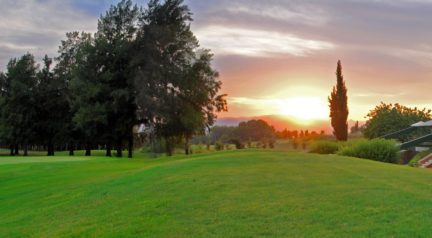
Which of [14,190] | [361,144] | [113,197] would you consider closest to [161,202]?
[113,197]

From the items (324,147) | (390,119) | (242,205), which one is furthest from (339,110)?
(242,205)

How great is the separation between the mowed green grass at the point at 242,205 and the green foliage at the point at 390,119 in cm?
3397

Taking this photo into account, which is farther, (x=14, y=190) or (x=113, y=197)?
(x=14, y=190)

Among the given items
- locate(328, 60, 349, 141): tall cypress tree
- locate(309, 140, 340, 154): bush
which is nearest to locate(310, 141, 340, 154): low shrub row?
locate(309, 140, 340, 154): bush

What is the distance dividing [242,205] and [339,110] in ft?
134

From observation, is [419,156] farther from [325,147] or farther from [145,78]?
[145,78]

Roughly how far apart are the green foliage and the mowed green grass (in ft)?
111

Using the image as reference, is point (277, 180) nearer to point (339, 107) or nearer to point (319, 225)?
point (319, 225)

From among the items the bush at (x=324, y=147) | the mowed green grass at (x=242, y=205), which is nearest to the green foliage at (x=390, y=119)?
the bush at (x=324, y=147)

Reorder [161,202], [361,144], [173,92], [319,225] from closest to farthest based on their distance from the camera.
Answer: [319,225] → [161,202] → [361,144] → [173,92]

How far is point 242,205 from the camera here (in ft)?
30.6

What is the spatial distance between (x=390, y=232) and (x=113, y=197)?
6907 millimetres

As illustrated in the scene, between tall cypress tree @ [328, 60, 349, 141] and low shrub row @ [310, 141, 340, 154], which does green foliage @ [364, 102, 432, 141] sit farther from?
low shrub row @ [310, 141, 340, 154]

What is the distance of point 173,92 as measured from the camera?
172ft
